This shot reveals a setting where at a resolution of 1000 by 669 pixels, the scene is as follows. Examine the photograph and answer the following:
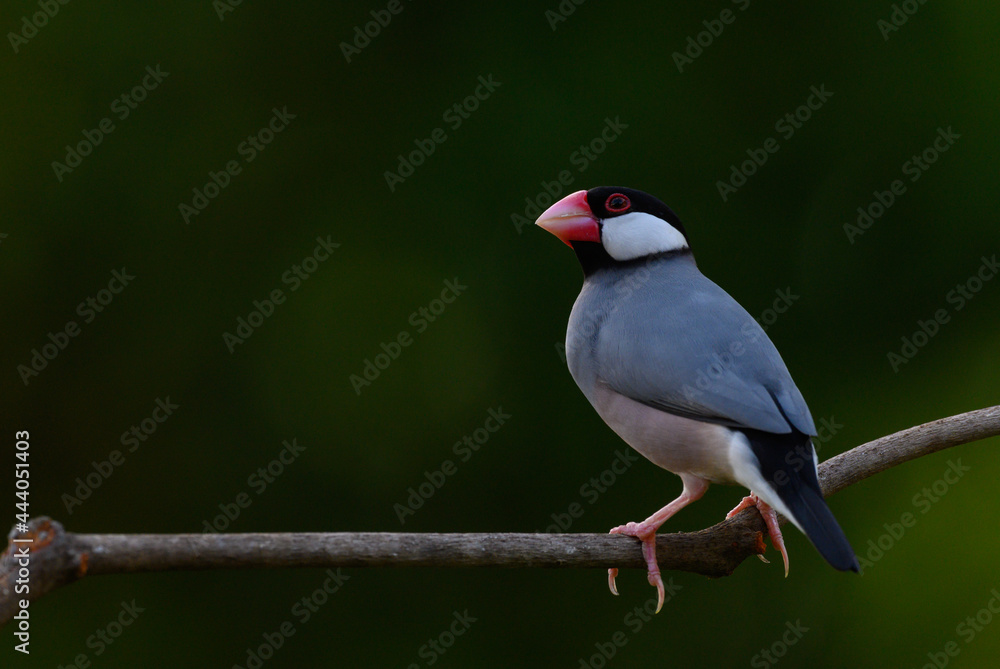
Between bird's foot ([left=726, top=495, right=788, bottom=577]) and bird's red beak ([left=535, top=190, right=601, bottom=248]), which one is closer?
bird's foot ([left=726, top=495, right=788, bottom=577])

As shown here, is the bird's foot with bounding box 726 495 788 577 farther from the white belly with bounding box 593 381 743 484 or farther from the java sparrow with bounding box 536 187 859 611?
the white belly with bounding box 593 381 743 484

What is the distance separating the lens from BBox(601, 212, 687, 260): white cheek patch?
2393mm

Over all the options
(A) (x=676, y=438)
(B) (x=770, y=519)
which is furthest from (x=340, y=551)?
(B) (x=770, y=519)

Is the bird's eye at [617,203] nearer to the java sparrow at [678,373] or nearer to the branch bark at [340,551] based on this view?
the java sparrow at [678,373]

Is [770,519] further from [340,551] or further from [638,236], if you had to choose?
[340,551]

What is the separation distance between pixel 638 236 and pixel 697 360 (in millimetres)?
505

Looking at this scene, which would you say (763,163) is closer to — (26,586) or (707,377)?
(707,377)

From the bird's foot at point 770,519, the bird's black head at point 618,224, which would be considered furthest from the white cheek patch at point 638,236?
the bird's foot at point 770,519

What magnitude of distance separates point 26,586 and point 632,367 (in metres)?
1.26

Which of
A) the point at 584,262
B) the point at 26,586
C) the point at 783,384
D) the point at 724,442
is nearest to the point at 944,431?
the point at 783,384

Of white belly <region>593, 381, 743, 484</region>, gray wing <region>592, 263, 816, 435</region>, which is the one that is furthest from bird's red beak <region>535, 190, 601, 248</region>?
white belly <region>593, 381, 743, 484</region>

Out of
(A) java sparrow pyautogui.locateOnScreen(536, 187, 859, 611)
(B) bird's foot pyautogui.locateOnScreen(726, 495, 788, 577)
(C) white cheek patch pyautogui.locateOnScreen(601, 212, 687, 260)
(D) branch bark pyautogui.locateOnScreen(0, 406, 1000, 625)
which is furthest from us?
(C) white cheek patch pyautogui.locateOnScreen(601, 212, 687, 260)

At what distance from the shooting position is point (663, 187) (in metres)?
4.09

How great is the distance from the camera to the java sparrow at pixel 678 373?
1.82m
